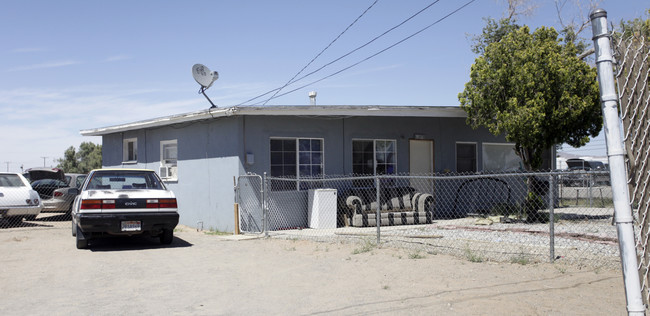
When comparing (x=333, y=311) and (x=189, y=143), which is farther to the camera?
(x=189, y=143)

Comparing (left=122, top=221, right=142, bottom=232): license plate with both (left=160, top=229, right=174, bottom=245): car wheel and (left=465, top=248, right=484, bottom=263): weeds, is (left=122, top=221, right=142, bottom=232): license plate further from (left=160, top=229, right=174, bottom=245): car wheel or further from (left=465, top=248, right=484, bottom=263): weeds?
(left=465, top=248, right=484, bottom=263): weeds

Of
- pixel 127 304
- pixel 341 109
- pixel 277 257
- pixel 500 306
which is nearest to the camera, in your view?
pixel 500 306

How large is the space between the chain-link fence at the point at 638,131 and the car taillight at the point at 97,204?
355 inches

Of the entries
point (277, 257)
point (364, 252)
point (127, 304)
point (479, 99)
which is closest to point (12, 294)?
point (127, 304)

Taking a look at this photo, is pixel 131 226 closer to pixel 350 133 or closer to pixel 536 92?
pixel 350 133

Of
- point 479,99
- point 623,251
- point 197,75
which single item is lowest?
point 623,251

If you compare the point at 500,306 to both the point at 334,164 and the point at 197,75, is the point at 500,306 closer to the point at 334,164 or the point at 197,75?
the point at 334,164

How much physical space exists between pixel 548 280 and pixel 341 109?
7222mm

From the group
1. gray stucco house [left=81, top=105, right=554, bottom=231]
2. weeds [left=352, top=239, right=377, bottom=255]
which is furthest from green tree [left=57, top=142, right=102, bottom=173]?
weeds [left=352, top=239, right=377, bottom=255]

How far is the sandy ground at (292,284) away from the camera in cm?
562

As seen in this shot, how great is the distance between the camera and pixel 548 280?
6555 mm

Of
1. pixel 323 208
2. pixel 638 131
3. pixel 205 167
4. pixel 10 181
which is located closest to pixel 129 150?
pixel 10 181

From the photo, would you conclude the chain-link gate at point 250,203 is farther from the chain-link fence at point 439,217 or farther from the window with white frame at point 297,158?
the window with white frame at point 297,158

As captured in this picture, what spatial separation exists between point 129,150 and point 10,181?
13.6ft
